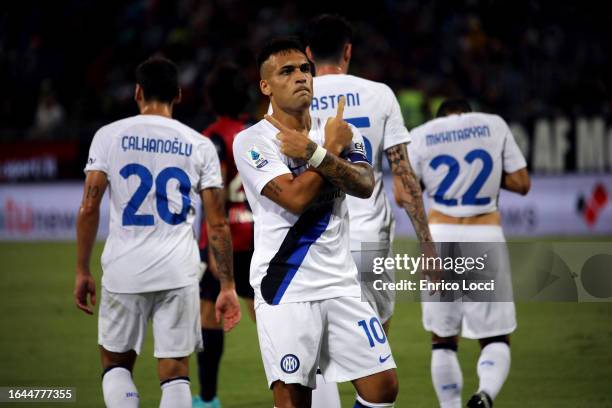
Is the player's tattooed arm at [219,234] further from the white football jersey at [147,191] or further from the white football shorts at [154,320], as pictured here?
the white football shorts at [154,320]

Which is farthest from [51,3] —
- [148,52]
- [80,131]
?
[80,131]

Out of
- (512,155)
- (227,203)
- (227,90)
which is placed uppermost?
(227,90)

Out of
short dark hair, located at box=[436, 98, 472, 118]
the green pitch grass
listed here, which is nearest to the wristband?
short dark hair, located at box=[436, 98, 472, 118]

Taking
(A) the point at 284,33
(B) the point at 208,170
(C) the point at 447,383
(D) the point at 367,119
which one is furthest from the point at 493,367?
(A) the point at 284,33

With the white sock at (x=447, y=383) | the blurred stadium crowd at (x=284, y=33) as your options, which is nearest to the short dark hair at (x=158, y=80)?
the white sock at (x=447, y=383)

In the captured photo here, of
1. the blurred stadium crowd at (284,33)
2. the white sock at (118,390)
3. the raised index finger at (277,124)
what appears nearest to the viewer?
the raised index finger at (277,124)

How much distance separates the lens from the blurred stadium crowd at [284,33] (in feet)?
58.2

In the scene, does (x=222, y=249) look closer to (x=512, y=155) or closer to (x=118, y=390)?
(x=118, y=390)

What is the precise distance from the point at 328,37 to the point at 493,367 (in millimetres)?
2431

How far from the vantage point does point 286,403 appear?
4.38m

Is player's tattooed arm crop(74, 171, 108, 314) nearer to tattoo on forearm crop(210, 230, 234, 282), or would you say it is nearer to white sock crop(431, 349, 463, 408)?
tattoo on forearm crop(210, 230, 234, 282)

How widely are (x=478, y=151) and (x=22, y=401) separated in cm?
365

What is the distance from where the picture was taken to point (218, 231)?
5.57 metres

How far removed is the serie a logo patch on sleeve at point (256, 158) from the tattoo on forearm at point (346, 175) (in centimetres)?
28
